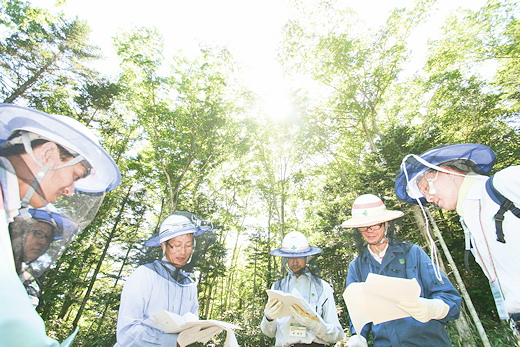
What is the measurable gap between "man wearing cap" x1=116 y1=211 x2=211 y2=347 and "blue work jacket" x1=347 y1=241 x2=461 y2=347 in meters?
2.11

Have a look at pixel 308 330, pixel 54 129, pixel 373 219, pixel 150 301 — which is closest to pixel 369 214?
pixel 373 219

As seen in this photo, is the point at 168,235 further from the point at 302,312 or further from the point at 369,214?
the point at 369,214

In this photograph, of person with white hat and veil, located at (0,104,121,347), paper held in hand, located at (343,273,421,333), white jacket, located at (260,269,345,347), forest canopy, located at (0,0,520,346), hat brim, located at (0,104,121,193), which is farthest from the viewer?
forest canopy, located at (0,0,520,346)

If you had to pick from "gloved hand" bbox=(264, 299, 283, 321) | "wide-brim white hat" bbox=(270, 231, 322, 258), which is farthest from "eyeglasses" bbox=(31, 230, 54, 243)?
"wide-brim white hat" bbox=(270, 231, 322, 258)

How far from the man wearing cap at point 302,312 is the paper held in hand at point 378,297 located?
2.49ft

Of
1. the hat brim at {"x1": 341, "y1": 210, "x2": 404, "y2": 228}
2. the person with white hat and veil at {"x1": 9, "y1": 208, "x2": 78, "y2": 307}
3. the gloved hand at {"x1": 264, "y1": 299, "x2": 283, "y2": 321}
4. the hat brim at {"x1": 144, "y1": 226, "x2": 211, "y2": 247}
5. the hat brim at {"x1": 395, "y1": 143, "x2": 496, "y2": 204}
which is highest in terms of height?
the hat brim at {"x1": 395, "y1": 143, "x2": 496, "y2": 204}

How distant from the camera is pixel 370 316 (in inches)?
85.5

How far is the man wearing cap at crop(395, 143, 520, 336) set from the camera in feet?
5.17

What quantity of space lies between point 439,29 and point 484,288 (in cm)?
1175

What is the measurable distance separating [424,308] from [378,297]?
41cm

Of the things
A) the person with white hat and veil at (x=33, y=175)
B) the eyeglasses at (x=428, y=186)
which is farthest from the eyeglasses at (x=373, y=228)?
the person with white hat and veil at (x=33, y=175)

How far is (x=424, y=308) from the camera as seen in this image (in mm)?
2078

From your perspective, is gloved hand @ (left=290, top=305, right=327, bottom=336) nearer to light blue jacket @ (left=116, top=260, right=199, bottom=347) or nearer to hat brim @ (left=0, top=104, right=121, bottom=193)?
light blue jacket @ (left=116, top=260, right=199, bottom=347)

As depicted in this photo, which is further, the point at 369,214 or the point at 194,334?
the point at 369,214
